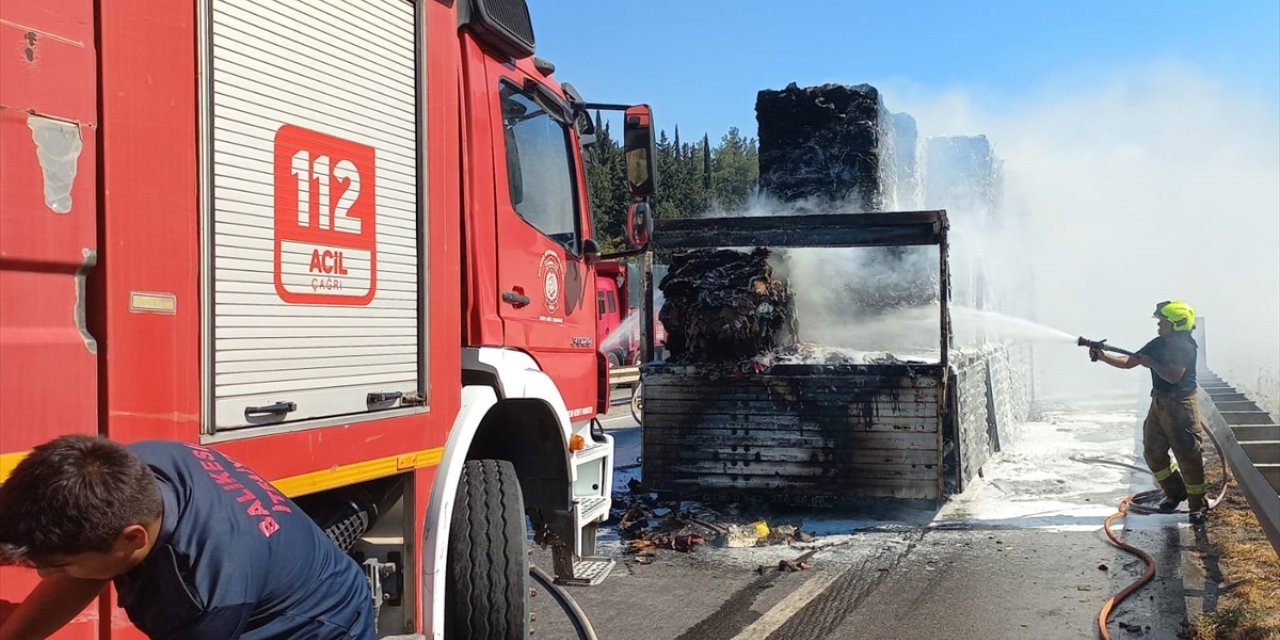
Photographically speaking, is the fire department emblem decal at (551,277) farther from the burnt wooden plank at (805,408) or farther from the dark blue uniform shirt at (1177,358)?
the dark blue uniform shirt at (1177,358)

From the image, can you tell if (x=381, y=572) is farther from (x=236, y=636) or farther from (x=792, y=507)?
(x=792, y=507)

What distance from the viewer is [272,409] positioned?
2.78 meters

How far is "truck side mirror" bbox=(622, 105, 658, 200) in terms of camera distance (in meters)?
5.01

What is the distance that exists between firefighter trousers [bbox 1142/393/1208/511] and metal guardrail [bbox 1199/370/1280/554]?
7.1 inches

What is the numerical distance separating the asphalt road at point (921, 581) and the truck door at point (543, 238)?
139cm

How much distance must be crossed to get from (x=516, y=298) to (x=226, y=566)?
2.37 meters

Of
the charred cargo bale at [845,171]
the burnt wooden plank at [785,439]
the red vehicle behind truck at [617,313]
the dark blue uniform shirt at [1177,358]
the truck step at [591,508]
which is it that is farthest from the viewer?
the red vehicle behind truck at [617,313]

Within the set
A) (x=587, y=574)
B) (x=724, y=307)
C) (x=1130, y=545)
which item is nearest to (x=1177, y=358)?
(x=1130, y=545)

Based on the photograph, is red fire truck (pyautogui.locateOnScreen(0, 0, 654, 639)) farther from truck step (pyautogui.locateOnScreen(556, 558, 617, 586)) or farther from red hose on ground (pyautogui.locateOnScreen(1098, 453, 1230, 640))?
red hose on ground (pyautogui.locateOnScreen(1098, 453, 1230, 640))

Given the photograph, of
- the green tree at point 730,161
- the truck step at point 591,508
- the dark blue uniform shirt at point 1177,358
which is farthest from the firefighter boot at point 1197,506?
the green tree at point 730,161

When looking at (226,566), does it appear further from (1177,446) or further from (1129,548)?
(1177,446)

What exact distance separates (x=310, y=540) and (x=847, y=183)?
805 cm

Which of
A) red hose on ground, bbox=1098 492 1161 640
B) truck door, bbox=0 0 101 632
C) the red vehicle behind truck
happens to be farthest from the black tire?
the red vehicle behind truck

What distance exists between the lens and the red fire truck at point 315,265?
2.19m
